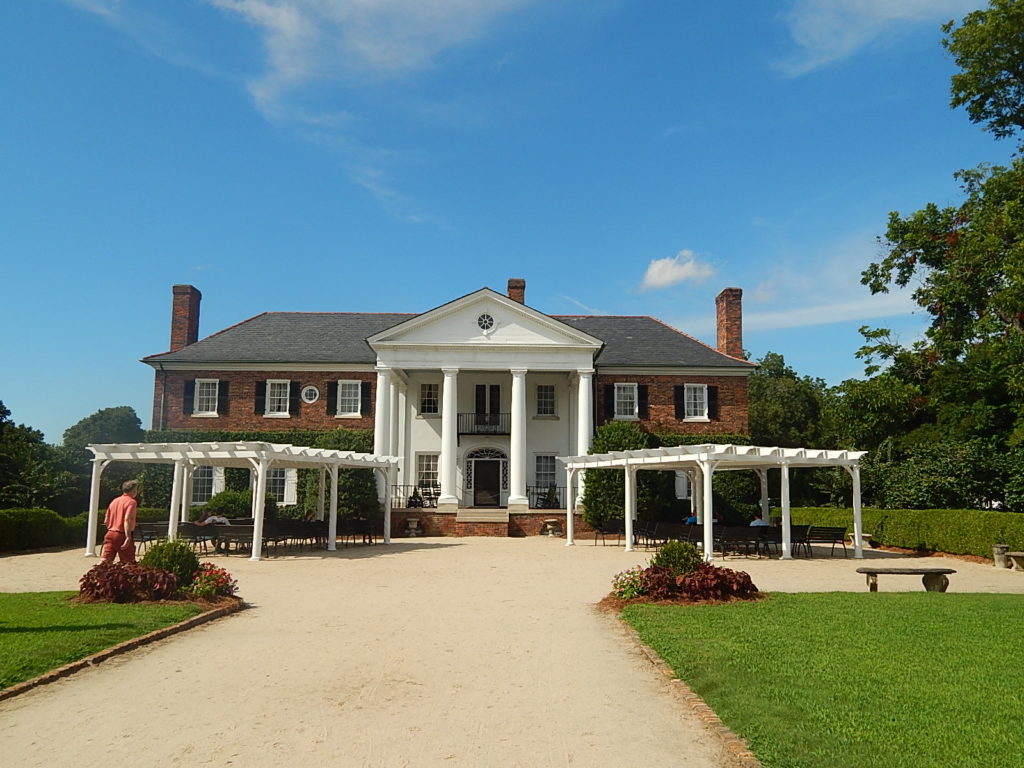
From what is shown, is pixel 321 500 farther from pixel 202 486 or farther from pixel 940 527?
pixel 940 527

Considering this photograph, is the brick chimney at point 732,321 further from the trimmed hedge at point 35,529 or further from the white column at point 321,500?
the trimmed hedge at point 35,529

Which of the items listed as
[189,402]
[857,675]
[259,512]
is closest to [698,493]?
[259,512]

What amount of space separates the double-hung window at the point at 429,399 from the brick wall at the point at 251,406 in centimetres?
216

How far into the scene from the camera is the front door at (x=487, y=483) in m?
35.2

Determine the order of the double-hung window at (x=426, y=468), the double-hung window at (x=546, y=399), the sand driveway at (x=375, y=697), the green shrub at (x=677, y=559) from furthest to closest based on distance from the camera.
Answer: the double-hung window at (x=546, y=399), the double-hung window at (x=426, y=468), the green shrub at (x=677, y=559), the sand driveway at (x=375, y=697)

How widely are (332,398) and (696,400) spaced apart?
51.4 feet

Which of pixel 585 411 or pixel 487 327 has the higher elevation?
pixel 487 327

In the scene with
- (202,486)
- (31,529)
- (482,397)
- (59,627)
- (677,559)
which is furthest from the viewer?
(482,397)

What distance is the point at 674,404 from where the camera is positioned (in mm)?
35312

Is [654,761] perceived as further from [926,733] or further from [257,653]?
[257,653]

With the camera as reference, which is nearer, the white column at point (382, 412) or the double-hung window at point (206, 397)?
the white column at point (382, 412)

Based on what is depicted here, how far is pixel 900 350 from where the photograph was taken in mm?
32094

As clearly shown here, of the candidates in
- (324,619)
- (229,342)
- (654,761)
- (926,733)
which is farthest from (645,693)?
(229,342)

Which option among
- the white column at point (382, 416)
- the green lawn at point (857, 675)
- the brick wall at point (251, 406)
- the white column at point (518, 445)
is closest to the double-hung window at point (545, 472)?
the white column at point (518, 445)
